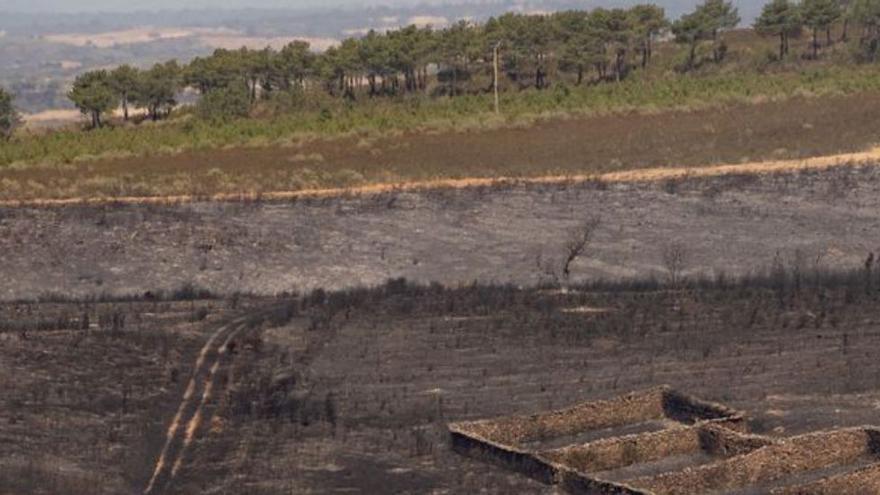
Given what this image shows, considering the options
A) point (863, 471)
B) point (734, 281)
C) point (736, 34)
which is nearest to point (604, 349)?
point (734, 281)

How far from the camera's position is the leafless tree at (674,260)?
4527 centimetres

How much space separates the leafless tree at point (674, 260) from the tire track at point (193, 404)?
1037cm

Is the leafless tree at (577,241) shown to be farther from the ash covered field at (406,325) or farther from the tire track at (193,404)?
the tire track at (193,404)

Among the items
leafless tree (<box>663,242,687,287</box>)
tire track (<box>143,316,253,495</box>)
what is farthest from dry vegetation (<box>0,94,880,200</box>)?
tire track (<box>143,316,253,495</box>)

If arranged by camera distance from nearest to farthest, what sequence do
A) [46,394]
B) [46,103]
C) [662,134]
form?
[46,394] → [662,134] → [46,103]

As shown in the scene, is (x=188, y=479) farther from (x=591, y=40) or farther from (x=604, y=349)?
(x=591, y=40)

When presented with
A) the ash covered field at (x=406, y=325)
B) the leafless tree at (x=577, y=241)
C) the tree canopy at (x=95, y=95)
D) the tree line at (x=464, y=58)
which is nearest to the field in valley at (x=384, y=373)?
the ash covered field at (x=406, y=325)

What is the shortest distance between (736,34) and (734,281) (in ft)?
196

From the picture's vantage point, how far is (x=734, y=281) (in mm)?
43844

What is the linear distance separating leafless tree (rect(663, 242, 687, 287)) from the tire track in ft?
34.0

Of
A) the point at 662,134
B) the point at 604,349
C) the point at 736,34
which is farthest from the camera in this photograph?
the point at 736,34

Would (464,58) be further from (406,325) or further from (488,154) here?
(406,325)

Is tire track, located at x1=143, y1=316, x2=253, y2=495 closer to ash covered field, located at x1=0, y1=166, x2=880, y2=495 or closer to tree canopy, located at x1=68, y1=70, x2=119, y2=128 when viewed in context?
ash covered field, located at x1=0, y1=166, x2=880, y2=495

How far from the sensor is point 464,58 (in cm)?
9081
